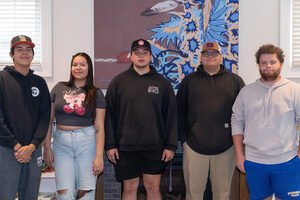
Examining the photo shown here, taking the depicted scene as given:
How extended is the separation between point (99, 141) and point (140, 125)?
0.36 meters

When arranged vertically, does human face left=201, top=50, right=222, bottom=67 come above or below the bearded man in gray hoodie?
above

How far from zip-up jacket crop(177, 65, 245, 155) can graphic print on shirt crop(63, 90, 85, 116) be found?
912 mm

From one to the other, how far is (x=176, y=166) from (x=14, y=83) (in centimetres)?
182

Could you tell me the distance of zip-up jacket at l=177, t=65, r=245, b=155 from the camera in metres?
2.47

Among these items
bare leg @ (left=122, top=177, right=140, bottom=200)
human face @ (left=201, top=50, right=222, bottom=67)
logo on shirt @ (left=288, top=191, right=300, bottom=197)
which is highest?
human face @ (left=201, top=50, right=222, bottom=67)

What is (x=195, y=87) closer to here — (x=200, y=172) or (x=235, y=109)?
(x=235, y=109)

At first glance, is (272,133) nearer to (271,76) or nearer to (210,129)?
(271,76)

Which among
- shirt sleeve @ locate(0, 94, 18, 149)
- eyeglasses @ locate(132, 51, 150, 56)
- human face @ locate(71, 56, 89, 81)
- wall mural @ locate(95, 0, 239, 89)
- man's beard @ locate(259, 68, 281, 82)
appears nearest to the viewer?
shirt sleeve @ locate(0, 94, 18, 149)

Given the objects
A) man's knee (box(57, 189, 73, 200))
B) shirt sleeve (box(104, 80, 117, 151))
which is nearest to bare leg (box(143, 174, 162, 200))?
shirt sleeve (box(104, 80, 117, 151))

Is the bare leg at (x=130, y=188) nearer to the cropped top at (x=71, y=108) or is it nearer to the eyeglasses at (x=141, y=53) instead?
the cropped top at (x=71, y=108)

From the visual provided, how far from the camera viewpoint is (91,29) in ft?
11.1

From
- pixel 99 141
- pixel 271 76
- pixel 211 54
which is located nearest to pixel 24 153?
pixel 99 141

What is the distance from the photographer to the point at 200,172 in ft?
8.30

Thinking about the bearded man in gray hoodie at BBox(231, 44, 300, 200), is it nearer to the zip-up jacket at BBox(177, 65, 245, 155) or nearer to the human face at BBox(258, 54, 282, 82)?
the human face at BBox(258, 54, 282, 82)
